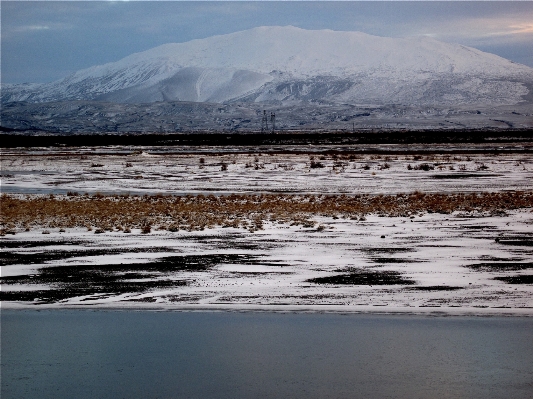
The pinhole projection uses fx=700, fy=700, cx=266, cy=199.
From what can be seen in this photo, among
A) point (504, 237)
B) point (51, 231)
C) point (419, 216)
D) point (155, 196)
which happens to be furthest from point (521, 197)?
point (51, 231)

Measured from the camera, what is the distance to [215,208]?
2398 cm

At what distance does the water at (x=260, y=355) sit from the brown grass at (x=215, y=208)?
9134 millimetres

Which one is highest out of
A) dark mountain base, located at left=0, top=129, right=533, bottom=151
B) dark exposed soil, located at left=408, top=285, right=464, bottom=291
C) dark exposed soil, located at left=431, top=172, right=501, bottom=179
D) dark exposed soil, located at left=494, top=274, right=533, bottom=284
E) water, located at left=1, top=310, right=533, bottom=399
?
dark mountain base, located at left=0, top=129, right=533, bottom=151

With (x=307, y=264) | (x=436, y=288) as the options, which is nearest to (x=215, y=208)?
(x=307, y=264)

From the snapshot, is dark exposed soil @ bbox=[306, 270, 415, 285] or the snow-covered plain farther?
dark exposed soil @ bbox=[306, 270, 415, 285]

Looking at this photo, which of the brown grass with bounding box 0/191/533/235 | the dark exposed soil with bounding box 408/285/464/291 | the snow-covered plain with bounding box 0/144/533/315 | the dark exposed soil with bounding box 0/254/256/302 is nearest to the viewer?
the snow-covered plain with bounding box 0/144/533/315

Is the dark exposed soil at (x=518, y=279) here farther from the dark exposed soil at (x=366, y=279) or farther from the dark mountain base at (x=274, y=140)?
the dark mountain base at (x=274, y=140)

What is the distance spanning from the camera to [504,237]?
58.2 feet

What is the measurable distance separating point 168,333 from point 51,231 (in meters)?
10.6

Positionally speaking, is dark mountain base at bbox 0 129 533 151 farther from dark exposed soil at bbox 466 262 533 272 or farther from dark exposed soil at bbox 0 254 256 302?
dark exposed soil at bbox 466 262 533 272

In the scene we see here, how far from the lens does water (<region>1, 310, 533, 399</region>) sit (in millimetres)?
7543

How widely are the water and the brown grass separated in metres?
9.13

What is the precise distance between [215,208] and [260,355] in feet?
50.8

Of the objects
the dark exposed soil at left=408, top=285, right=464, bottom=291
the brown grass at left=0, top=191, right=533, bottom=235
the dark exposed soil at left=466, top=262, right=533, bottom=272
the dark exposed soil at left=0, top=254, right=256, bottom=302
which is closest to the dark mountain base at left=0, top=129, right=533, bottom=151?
the brown grass at left=0, top=191, right=533, bottom=235
